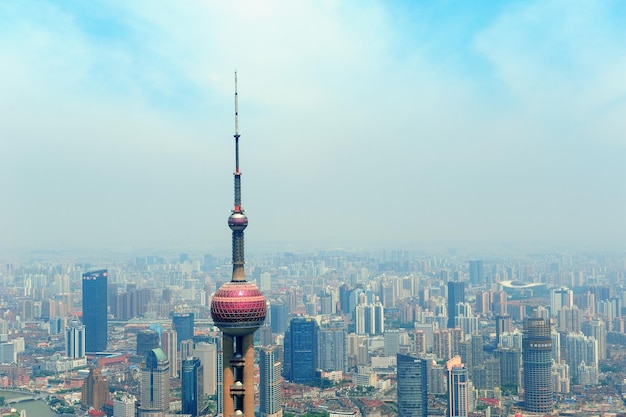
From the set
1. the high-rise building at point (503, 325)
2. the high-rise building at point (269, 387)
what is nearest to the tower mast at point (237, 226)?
the high-rise building at point (269, 387)

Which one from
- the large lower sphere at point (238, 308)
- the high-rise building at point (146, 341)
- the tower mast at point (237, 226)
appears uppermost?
the tower mast at point (237, 226)

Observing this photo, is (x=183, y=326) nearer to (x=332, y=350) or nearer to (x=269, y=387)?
(x=332, y=350)

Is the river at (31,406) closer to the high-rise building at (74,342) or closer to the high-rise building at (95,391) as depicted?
the high-rise building at (95,391)

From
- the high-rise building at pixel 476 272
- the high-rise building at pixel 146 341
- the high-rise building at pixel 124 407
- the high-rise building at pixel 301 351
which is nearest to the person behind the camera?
the high-rise building at pixel 124 407

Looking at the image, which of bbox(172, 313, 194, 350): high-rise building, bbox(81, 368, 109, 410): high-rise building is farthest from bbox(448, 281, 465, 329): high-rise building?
bbox(81, 368, 109, 410): high-rise building

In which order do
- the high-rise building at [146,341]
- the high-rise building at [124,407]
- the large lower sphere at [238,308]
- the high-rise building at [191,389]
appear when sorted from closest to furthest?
the large lower sphere at [238,308]
the high-rise building at [124,407]
the high-rise building at [191,389]
the high-rise building at [146,341]

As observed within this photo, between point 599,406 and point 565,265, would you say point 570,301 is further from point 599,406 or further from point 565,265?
point 599,406

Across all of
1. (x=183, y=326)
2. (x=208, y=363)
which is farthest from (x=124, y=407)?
(x=183, y=326)
